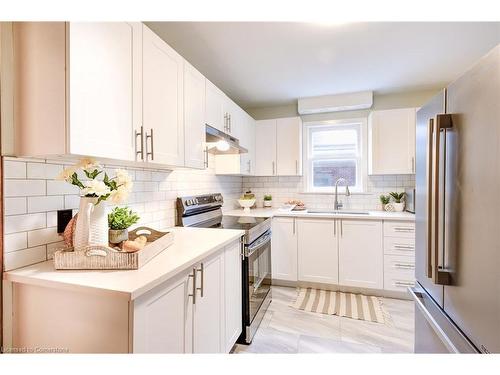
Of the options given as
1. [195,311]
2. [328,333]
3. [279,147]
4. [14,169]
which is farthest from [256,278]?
[279,147]

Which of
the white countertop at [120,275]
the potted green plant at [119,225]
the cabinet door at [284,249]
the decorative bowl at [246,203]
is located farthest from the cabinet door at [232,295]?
the decorative bowl at [246,203]

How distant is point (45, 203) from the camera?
1.12 meters

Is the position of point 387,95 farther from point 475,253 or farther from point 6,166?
point 6,166

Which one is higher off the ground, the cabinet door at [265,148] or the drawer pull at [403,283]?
the cabinet door at [265,148]

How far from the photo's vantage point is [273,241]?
296 centimetres

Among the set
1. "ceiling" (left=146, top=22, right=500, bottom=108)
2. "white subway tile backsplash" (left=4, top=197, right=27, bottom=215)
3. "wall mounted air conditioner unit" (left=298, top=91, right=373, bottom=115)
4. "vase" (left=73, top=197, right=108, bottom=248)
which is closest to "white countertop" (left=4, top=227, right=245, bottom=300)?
"vase" (left=73, top=197, right=108, bottom=248)

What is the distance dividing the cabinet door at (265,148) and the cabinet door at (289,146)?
62 millimetres

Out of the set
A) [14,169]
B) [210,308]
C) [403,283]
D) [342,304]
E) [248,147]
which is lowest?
[342,304]

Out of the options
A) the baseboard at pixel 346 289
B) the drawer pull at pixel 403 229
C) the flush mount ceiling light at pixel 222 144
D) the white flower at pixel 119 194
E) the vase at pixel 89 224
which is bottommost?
the baseboard at pixel 346 289

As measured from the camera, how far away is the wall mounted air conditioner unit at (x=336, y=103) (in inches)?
118

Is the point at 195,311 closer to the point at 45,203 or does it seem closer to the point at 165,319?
the point at 165,319

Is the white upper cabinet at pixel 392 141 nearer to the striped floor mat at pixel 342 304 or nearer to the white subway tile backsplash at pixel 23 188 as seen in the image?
the striped floor mat at pixel 342 304

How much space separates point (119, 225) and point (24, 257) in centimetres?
38

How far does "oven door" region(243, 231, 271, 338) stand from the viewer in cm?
186
